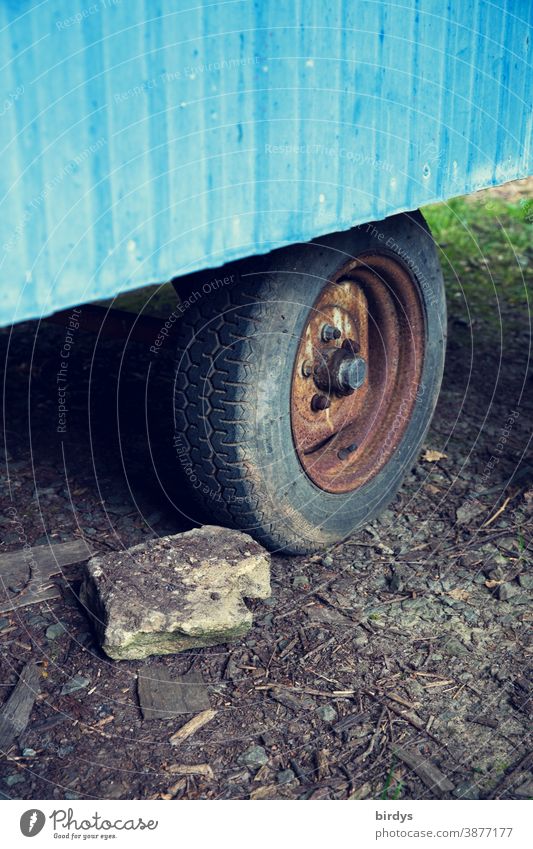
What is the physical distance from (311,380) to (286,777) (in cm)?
160

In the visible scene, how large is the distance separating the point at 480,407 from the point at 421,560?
5.32 feet

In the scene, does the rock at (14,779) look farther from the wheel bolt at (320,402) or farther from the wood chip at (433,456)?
the wood chip at (433,456)

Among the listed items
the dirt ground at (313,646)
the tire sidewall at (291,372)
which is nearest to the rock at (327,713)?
the dirt ground at (313,646)

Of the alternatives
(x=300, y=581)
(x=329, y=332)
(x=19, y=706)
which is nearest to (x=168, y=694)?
(x=19, y=706)

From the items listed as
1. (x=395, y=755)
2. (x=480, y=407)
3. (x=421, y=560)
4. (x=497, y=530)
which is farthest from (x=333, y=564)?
(x=480, y=407)

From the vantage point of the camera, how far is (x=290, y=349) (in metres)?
3.44

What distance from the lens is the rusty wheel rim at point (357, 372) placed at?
3.77 metres

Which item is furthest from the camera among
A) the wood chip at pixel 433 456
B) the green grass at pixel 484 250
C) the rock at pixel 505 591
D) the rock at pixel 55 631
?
the green grass at pixel 484 250

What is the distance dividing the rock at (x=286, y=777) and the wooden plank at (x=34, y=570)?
1185mm

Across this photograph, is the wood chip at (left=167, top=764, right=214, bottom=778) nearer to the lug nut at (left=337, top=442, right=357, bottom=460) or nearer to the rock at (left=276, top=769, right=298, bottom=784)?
the rock at (left=276, top=769, right=298, bottom=784)

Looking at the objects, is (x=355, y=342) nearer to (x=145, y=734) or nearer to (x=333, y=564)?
(x=333, y=564)

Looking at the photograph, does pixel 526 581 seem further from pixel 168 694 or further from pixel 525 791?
pixel 168 694

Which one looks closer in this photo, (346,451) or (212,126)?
(212,126)

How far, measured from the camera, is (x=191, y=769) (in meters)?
2.81
